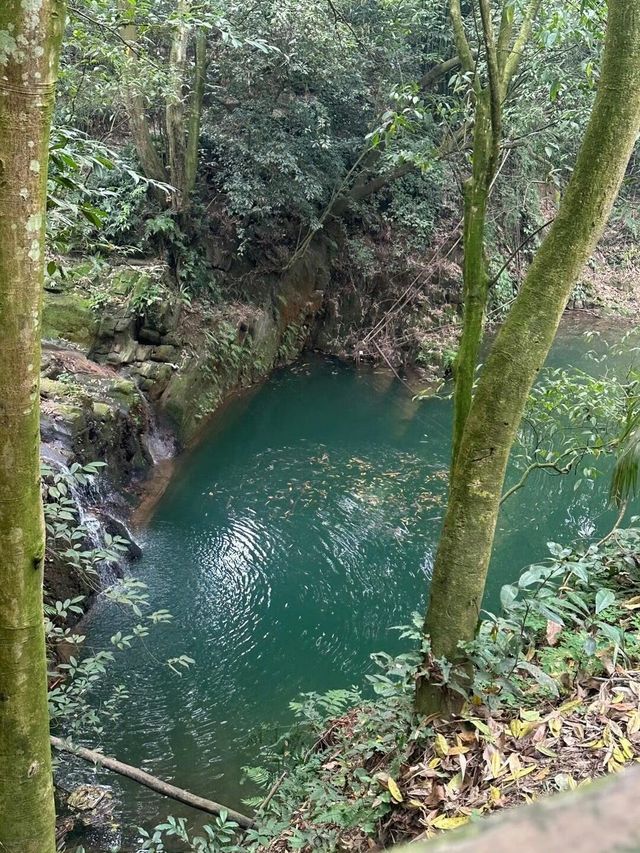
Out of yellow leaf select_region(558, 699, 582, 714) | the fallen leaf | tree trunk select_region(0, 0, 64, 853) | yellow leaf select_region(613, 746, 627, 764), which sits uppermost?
tree trunk select_region(0, 0, 64, 853)

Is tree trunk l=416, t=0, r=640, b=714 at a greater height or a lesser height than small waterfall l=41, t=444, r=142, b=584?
greater

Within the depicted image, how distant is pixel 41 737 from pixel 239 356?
1046 centimetres

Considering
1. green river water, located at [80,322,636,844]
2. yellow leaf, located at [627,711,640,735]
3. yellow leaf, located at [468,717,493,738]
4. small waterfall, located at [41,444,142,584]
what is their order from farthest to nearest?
small waterfall, located at [41,444,142,584] → green river water, located at [80,322,636,844] → yellow leaf, located at [468,717,493,738] → yellow leaf, located at [627,711,640,735]

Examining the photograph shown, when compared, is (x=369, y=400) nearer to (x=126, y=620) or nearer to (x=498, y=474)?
(x=126, y=620)

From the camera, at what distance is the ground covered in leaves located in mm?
2174

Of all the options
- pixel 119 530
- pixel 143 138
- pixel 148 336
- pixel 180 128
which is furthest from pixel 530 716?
pixel 180 128

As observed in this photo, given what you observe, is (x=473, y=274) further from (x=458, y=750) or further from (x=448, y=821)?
(x=448, y=821)

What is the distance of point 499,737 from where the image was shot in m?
2.40

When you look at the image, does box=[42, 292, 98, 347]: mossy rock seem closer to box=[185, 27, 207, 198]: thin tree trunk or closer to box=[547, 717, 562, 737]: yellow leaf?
box=[185, 27, 207, 198]: thin tree trunk

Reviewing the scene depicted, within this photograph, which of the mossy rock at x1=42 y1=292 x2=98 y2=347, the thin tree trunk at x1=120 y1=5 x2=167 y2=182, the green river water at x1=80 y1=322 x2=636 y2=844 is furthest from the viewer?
the thin tree trunk at x1=120 y1=5 x2=167 y2=182

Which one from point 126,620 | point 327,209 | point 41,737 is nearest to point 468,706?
Answer: point 41,737

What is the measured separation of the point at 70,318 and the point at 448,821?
29.2ft

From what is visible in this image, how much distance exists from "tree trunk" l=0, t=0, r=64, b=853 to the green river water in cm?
303

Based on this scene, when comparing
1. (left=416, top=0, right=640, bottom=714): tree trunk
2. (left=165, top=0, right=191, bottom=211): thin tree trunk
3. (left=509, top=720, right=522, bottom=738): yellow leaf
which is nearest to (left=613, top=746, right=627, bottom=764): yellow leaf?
(left=509, top=720, right=522, bottom=738): yellow leaf
